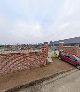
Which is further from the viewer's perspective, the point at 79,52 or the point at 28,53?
the point at 79,52

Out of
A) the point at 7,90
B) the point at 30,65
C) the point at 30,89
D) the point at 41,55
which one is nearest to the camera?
the point at 7,90

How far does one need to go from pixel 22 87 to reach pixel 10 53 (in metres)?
5.31

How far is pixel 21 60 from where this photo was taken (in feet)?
63.5

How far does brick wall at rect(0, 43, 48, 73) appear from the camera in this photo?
1716 cm

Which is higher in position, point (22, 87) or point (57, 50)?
point (57, 50)

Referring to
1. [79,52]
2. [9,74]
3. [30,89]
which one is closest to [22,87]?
[30,89]

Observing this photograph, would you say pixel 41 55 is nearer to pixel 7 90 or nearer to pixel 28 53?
pixel 28 53

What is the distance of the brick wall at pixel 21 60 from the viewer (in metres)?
17.2

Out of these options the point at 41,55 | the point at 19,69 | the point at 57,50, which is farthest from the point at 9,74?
the point at 57,50

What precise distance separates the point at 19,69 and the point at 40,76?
9.23 feet

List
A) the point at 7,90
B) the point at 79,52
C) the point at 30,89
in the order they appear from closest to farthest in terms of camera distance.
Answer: the point at 7,90 < the point at 30,89 < the point at 79,52

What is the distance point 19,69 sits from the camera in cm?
1878

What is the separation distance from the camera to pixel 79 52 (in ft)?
112

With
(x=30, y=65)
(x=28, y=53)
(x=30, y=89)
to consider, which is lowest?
(x=30, y=89)
